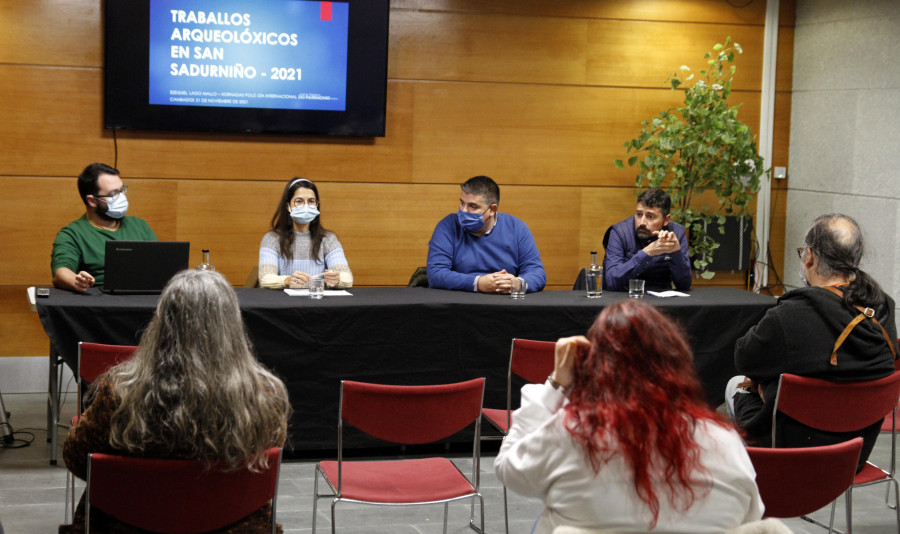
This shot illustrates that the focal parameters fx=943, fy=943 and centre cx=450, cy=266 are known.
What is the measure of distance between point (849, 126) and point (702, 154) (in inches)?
38.7

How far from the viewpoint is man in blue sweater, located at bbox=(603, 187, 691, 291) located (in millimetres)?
4953

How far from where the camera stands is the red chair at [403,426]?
2961mm

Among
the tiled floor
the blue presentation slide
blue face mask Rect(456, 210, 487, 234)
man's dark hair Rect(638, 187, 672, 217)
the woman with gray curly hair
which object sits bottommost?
the tiled floor

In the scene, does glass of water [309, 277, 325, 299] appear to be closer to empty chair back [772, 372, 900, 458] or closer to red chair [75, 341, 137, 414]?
red chair [75, 341, 137, 414]

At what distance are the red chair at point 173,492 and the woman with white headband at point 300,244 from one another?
8.30ft

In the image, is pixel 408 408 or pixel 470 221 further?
pixel 470 221

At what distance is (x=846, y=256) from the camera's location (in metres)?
3.38

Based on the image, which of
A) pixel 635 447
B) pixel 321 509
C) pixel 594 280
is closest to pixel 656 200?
pixel 594 280

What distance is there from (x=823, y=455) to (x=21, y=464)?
354cm

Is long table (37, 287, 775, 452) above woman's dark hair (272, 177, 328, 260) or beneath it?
beneath

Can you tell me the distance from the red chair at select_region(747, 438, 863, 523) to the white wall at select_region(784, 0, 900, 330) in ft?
10.5

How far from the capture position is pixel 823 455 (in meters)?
2.57

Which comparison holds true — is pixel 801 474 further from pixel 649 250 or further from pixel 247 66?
→ pixel 247 66

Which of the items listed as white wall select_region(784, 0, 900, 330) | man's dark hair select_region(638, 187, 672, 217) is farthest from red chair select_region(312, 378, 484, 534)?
white wall select_region(784, 0, 900, 330)
